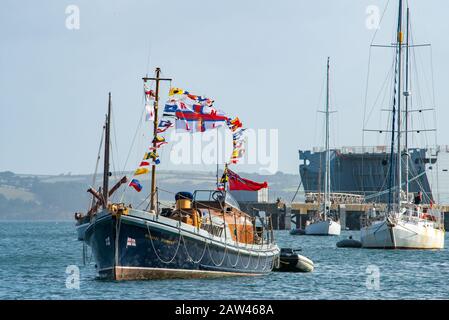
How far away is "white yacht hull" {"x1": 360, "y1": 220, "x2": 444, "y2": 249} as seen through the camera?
71.0 metres

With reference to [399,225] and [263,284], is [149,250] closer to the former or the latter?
[263,284]

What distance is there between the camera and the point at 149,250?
1462 inches

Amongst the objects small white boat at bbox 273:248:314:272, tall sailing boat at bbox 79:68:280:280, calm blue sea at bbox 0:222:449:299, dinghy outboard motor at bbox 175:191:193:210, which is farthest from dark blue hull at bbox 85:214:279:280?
small white boat at bbox 273:248:314:272

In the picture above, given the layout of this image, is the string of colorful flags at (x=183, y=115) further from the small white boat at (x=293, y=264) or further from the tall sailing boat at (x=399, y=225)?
the tall sailing boat at (x=399, y=225)

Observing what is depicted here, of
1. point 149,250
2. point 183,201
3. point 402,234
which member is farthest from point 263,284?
point 402,234

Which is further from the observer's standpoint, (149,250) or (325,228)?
(325,228)

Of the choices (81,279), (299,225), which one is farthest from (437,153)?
(81,279)

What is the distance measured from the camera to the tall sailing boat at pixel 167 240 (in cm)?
3678

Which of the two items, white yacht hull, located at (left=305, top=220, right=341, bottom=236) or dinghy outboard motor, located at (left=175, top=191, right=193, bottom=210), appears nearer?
dinghy outboard motor, located at (left=175, top=191, right=193, bottom=210)

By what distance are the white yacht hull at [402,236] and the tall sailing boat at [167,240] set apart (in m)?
29.7

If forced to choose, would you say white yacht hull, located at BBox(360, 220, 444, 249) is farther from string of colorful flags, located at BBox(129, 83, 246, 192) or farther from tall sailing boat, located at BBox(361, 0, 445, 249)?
string of colorful flags, located at BBox(129, 83, 246, 192)

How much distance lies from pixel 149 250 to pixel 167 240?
2.25ft

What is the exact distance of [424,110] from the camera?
81938 millimetres

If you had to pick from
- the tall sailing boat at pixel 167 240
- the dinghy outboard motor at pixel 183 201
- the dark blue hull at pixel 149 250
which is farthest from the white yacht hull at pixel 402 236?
Result: the dark blue hull at pixel 149 250
